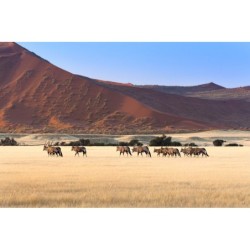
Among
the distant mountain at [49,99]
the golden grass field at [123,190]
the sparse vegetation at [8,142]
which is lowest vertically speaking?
the golden grass field at [123,190]

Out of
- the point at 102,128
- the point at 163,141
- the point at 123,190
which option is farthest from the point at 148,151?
the point at 123,190

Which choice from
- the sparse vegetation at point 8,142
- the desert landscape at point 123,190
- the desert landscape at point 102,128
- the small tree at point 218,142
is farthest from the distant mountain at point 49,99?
the small tree at point 218,142

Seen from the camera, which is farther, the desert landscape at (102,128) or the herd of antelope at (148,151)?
the herd of antelope at (148,151)

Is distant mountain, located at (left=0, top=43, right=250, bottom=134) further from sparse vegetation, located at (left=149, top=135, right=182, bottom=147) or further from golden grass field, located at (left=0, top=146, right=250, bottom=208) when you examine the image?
sparse vegetation, located at (left=149, top=135, right=182, bottom=147)

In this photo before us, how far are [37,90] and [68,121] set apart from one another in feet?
9.75

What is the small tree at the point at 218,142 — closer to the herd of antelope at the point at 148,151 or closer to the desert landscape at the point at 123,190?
the herd of antelope at the point at 148,151

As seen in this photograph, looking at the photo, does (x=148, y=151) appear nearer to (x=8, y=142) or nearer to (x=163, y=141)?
(x=163, y=141)

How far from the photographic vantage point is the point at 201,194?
57.9 feet

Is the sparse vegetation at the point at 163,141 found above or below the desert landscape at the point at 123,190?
above
